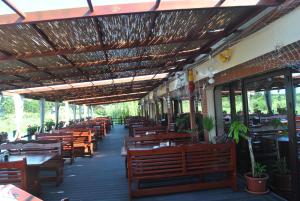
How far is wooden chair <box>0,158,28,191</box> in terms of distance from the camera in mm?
4688

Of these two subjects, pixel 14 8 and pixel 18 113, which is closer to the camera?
pixel 14 8

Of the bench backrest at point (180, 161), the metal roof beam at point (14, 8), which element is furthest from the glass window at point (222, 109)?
the metal roof beam at point (14, 8)

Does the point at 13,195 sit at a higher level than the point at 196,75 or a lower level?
lower

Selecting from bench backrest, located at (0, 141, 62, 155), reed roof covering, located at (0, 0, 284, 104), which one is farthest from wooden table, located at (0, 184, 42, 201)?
bench backrest, located at (0, 141, 62, 155)

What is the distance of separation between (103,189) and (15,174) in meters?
1.76

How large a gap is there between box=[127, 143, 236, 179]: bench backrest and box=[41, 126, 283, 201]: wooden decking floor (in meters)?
0.35

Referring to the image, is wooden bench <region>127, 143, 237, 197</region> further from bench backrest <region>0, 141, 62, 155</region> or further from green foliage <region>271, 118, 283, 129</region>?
bench backrest <region>0, 141, 62, 155</region>

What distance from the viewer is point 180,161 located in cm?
523

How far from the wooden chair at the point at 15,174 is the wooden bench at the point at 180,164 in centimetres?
147

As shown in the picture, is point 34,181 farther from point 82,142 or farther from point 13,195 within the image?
point 82,142

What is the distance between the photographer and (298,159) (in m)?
4.37

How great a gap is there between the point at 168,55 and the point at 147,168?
98.7 inches

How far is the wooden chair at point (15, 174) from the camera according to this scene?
15.4 feet

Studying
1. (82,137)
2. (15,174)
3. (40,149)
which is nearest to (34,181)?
(15,174)
